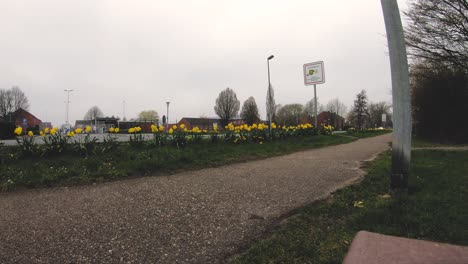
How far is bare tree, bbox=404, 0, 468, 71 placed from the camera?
10.6m

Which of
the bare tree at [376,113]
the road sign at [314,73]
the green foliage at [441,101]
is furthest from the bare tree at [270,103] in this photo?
the bare tree at [376,113]

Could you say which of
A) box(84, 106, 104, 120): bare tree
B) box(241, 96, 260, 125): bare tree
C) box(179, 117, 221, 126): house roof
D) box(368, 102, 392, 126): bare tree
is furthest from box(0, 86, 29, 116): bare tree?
box(368, 102, 392, 126): bare tree

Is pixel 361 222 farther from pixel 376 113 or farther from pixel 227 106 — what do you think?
pixel 376 113

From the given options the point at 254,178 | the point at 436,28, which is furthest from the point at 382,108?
the point at 254,178

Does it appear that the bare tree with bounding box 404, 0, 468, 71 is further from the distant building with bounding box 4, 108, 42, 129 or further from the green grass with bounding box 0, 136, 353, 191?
the distant building with bounding box 4, 108, 42, 129

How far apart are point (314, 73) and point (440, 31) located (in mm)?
6054

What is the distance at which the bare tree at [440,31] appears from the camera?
1060 centimetres

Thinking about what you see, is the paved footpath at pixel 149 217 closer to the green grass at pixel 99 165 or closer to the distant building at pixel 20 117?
the green grass at pixel 99 165

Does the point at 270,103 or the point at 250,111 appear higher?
the point at 250,111

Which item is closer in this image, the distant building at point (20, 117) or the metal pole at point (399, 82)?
the metal pole at point (399, 82)

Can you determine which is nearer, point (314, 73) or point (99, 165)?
point (99, 165)

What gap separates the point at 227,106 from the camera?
54531 mm

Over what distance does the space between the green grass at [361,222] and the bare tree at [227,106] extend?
51.4 m

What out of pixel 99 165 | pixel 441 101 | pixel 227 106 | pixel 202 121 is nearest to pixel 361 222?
pixel 99 165
